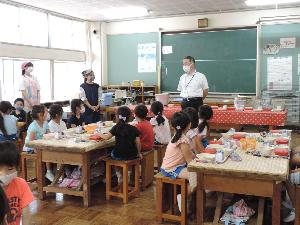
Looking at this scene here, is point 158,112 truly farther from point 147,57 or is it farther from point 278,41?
point 147,57

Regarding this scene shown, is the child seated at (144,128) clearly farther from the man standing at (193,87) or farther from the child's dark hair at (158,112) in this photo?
the man standing at (193,87)

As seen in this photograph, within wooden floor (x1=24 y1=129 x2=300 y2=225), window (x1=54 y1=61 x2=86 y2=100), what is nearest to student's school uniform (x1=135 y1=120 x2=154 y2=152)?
wooden floor (x1=24 y1=129 x2=300 y2=225)

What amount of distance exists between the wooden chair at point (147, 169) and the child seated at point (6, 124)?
6.53ft

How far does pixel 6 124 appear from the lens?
15.6 feet

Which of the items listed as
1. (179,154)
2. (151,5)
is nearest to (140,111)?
(179,154)

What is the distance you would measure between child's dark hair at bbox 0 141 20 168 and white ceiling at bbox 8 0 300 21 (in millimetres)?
5526

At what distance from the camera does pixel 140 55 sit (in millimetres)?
8891

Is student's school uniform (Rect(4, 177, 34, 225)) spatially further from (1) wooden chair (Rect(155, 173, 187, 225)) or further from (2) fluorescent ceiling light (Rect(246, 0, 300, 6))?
(2) fluorescent ceiling light (Rect(246, 0, 300, 6))

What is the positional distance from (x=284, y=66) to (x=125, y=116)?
512cm

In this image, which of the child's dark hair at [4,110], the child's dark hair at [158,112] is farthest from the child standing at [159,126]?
the child's dark hair at [4,110]

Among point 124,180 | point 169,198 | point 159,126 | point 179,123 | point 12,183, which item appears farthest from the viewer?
point 159,126

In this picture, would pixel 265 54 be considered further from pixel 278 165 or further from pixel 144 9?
pixel 278 165

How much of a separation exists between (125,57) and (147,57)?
2.06 ft

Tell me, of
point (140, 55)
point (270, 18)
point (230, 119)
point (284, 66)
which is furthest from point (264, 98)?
point (140, 55)
